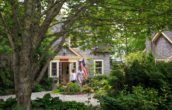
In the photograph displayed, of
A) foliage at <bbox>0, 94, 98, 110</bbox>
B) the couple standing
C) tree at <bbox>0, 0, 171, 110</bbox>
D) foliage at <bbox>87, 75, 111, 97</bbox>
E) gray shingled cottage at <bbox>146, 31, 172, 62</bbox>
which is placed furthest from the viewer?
the couple standing

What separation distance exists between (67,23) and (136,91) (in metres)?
2.58

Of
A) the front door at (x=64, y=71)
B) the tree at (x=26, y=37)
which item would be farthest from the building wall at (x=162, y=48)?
the tree at (x=26, y=37)

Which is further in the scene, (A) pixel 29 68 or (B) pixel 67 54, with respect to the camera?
(B) pixel 67 54

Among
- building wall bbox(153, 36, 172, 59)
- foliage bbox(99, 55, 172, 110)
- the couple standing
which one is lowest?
foliage bbox(99, 55, 172, 110)

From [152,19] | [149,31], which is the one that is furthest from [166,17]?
[149,31]

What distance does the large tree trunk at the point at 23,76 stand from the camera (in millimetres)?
10656

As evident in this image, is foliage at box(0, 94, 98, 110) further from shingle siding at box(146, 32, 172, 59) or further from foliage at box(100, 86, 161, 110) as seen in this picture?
shingle siding at box(146, 32, 172, 59)

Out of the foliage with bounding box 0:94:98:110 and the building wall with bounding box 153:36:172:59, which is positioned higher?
the building wall with bounding box 153:36:172:59

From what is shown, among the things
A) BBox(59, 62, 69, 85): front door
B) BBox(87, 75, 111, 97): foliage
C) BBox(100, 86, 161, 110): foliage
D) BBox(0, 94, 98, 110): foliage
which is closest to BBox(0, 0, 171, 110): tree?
BBox(0, 94, 98, 110): foliage

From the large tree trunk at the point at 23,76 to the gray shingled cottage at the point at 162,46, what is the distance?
25.7 meters

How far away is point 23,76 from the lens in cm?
1066

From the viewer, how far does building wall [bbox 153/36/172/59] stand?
120 ft

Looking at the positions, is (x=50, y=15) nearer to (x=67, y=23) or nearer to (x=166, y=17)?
(x=67, y=23)

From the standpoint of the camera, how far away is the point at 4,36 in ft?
40.0
